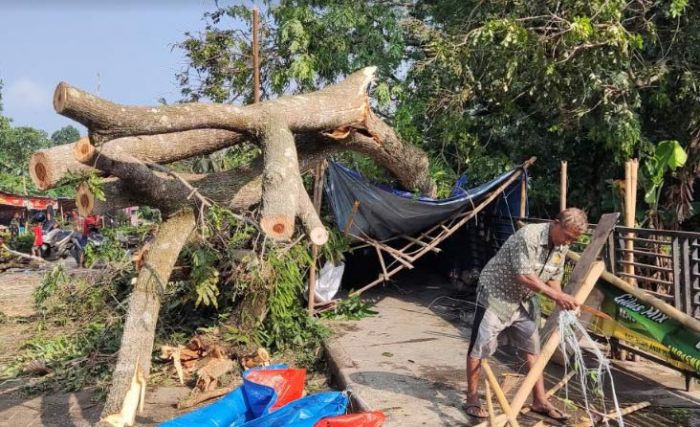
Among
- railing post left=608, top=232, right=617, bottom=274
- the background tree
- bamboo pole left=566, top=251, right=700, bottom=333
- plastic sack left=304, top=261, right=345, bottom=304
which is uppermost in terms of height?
the background tree

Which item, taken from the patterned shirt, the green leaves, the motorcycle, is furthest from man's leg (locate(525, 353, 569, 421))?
the motorcycle

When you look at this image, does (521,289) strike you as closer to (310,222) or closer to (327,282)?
(310,222)

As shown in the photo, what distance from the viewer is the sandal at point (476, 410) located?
13.5 feet

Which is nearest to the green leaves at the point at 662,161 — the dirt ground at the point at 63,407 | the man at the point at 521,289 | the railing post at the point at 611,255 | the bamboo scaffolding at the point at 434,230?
the bamboo scaffolding at the point at 434,230

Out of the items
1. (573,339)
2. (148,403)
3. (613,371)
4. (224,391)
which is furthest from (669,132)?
(148,403)

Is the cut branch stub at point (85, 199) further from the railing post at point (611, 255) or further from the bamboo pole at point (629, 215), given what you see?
the bamboo pole at point (629, 215)

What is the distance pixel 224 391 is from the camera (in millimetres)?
5613

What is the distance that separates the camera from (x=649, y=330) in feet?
14.0

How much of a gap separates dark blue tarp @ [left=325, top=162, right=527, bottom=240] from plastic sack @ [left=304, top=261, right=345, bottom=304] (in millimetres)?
587

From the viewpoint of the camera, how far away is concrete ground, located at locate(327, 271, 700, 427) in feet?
13.9

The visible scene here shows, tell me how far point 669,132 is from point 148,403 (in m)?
8.26

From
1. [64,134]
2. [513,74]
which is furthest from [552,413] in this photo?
[64,134]

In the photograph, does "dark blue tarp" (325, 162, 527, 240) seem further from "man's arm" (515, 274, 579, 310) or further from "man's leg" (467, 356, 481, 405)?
"man's arm" (515, 274, 579, 310)

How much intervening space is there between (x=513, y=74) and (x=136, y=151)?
5404mm
